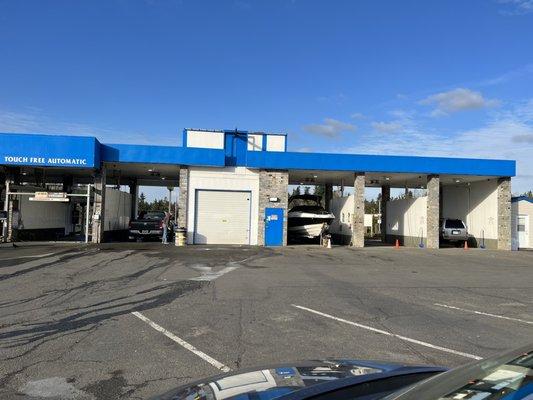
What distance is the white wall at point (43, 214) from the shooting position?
28.3 metres

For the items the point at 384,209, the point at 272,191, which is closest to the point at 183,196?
the point at 272,191

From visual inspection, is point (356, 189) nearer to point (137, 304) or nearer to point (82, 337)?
point (137, 304)

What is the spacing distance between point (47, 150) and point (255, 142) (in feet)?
43.0

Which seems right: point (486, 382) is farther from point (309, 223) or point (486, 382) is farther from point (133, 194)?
point (133, 194)

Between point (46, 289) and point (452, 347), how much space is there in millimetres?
8656

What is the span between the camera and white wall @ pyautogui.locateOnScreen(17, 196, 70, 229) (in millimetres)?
28344

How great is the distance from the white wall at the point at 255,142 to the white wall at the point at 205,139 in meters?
1.90

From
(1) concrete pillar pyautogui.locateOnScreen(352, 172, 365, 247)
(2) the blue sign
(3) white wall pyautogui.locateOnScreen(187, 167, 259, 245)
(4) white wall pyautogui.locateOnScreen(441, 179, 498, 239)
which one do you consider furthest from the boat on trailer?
(2) the blue sign

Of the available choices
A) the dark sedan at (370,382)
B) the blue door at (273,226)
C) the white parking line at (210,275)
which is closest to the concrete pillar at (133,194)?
the blue door at (273,226)

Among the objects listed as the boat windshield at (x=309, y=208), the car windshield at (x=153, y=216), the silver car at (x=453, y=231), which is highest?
the boat windshield at (x=309, y=208)

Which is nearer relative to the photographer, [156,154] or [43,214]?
[156,154]

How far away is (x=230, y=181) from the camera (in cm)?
2836

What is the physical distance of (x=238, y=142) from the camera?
32812 mm

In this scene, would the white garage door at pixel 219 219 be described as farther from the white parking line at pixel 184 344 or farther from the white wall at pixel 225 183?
the white parking line at pixel 184 344
